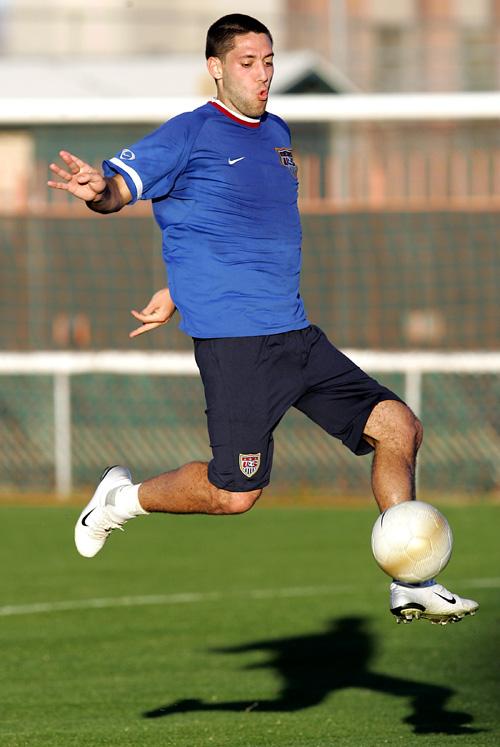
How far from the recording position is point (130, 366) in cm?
1706

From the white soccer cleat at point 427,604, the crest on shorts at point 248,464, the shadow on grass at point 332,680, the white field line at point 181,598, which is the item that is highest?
the crest on shorts at point 248,464

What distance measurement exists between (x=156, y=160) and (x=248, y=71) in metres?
0.59

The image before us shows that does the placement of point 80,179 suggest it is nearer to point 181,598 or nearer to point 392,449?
point 392,449

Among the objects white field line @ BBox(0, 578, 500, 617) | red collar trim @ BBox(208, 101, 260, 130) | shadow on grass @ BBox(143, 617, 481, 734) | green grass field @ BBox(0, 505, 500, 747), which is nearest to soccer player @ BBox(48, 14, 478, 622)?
red collar trim @ BBox(208, 101, 260, 130)

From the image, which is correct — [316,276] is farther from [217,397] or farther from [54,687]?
[217,397]

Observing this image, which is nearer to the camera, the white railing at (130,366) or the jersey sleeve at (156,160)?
the jersey sleeve at (156,160)

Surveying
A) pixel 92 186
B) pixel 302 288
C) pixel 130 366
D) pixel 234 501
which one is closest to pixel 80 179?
pixel 92 186

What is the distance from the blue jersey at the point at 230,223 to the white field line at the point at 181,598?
433 cm

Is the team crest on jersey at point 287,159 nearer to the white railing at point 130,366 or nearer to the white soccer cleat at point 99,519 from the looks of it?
the white soccer cleat at point 99,519

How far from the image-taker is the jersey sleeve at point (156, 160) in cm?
675

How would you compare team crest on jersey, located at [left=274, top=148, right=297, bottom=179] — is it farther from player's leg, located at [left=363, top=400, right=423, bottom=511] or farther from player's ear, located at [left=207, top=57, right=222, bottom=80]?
player's leg, located at [left=363, top=400, right=423, bottom=511]

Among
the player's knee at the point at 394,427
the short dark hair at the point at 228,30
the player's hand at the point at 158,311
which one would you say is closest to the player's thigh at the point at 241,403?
the player's knee at the point at 394,427

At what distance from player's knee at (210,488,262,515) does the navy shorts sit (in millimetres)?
40

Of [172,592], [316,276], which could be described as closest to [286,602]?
[172,592]
